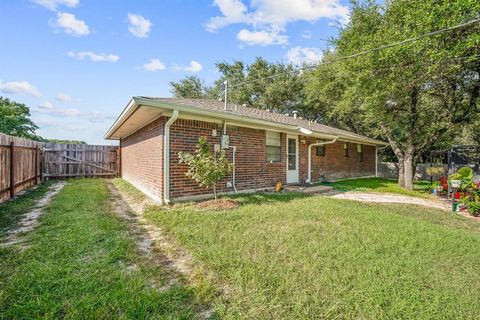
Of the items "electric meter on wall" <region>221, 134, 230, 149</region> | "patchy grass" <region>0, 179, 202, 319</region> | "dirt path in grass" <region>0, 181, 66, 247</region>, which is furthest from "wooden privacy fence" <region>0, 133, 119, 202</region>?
"electric meter on wall" <region>221, 134, 230, 149</region>

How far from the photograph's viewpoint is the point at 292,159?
32.5ft

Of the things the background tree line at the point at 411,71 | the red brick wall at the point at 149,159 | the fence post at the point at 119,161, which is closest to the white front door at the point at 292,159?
the background tree line at the point at 411,71

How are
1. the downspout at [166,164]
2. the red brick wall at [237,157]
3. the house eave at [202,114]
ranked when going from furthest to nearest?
the red brick wall at [237,157], the downspout at [166,164], the house eave at [202,114]

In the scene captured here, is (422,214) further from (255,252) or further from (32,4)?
(32,4)

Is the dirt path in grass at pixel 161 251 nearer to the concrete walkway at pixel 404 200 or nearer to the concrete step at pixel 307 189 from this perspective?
the concrete step at pixel 307 189

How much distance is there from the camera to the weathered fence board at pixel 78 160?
39.2 ft

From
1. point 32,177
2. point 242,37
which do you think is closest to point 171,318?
point 32,177

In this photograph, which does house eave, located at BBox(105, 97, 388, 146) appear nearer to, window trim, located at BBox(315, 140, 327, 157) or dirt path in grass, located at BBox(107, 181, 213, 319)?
window trim, located at BBox(315, 140, 327, 157)

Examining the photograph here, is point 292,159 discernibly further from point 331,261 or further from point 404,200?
point 331,261

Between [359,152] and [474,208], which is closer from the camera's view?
[474,208]

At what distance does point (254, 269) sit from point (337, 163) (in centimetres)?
1121

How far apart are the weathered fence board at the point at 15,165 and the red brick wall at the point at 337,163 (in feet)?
31.1

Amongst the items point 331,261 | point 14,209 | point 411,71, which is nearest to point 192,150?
point 14,209

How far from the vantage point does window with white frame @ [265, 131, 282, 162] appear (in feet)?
28.7
